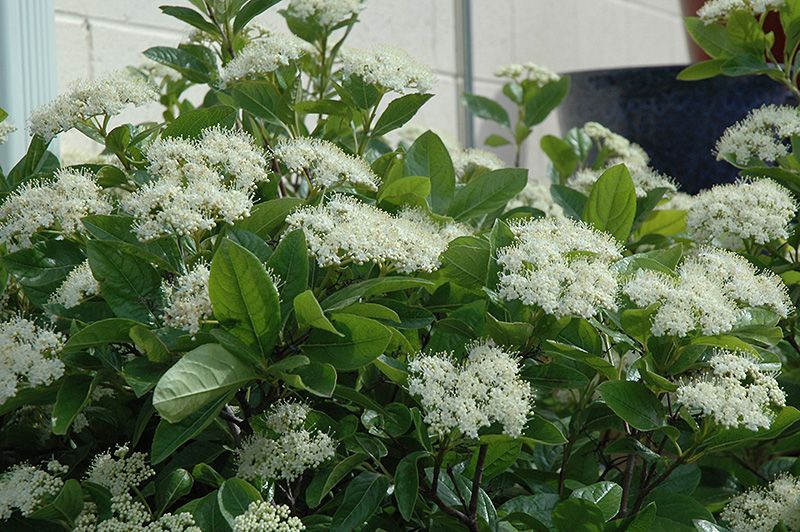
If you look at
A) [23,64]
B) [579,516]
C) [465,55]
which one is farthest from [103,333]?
[465,55]

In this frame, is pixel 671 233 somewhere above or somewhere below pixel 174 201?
below

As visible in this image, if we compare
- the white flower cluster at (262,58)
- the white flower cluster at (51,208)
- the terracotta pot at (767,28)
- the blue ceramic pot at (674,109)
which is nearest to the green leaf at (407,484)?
the white flower cluster at (51,208)

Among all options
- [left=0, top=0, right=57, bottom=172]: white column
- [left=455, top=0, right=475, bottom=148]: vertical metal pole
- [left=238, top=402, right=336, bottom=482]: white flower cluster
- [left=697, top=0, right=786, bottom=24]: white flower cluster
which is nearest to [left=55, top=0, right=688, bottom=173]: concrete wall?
[left=455, top=0, right=475, bottom=148]: vertical metal pole

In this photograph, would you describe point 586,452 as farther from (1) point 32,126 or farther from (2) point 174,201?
(1) point 32,126

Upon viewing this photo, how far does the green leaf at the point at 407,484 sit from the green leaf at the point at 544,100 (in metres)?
1.01

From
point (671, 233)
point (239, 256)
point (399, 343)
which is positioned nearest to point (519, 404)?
point (399, 343)

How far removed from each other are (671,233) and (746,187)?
30 centimetres

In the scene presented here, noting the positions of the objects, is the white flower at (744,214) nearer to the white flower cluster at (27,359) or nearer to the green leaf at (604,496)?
the green leaf at (604,496)

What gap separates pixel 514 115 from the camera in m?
2.80

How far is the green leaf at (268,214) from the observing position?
85 cm

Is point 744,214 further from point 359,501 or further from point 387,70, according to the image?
point 359,501

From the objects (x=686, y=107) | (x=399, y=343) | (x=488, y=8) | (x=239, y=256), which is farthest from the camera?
(x=488, y=8)

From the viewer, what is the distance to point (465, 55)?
2650 mm

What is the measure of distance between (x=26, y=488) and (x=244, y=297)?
253 millimetres
